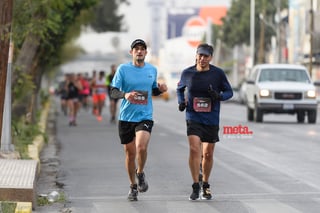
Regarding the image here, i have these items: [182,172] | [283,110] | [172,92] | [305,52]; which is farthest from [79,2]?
[172,92]

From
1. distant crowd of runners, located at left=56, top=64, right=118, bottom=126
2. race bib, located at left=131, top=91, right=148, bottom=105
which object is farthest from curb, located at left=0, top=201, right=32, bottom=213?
distant crowd of runners, located at left=56, top=64, right=118, bottom=126

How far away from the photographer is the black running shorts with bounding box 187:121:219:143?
519 inches

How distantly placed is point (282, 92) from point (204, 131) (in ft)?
66.5

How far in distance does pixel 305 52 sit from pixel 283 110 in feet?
175

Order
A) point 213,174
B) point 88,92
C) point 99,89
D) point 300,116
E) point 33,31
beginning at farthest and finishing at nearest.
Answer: point 88,92, point 99,89, point 300,116, point 33,31, point 213,174

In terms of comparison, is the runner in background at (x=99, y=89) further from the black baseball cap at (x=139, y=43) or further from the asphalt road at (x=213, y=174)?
the black baseball cap at (x=139, y=43)

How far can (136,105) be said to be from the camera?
43.4ft

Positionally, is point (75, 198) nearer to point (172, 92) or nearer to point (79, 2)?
point (79, 2)

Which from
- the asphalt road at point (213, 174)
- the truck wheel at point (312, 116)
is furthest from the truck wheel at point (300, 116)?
the asphalt road at point (213, 174)

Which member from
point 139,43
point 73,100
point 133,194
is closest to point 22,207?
point 133,194

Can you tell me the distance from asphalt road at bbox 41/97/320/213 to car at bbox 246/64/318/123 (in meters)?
5.48

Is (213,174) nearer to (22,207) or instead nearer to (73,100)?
(22,207)

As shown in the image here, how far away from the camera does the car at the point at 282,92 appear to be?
33.2 m

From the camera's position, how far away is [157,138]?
26.6 m
